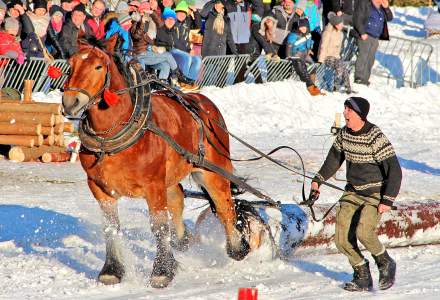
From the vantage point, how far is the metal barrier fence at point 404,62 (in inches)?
973

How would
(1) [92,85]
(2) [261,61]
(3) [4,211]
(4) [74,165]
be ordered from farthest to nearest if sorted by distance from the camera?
(2) [261,61] < (4) [74,165] < (3) [4,211] < (1) [92,85]

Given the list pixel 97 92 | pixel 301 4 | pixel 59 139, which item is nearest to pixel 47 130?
pixel 59 139

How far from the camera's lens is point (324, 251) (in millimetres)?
10656

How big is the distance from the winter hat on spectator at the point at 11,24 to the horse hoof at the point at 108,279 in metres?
8.64

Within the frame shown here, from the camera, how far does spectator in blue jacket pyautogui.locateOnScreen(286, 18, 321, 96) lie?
20.9 meters

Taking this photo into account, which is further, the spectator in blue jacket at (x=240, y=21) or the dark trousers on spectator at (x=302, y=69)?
the dark trousers on spectator at (x=302, y=69)

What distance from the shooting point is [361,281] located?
9.01 metres

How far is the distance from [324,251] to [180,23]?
30.3ft

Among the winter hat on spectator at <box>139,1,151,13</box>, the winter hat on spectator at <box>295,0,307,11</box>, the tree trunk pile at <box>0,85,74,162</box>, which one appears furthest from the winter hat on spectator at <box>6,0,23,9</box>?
the winter hat on spectator at <box>295,0,307,11</box>

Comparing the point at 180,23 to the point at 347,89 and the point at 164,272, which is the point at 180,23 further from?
the point at 164,272

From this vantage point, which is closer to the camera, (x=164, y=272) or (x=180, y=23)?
(x=164, y=272)

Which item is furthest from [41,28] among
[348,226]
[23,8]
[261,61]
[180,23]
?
[348,226]

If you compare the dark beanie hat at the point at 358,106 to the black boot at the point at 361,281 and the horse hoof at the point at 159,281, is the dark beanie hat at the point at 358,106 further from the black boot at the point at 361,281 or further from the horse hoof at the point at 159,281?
the horse hoof at the point at 159,281

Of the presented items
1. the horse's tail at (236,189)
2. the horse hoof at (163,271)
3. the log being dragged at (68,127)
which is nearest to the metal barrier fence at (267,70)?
the log being dragged at (68,127)
